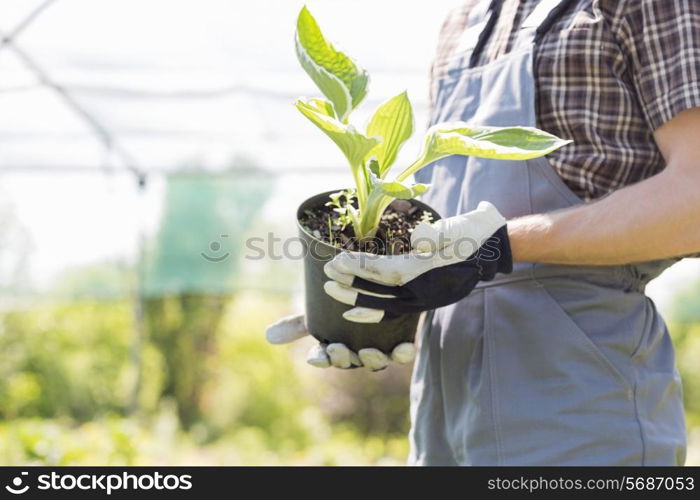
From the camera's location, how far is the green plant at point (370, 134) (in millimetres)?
979

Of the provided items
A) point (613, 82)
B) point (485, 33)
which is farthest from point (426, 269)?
point (485, 33)

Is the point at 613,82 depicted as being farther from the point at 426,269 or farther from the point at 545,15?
the point at 426,269

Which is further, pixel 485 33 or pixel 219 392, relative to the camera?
pixel 219 392

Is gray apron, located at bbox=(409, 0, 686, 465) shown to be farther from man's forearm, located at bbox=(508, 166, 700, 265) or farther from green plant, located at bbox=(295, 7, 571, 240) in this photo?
green plant, located at bbox=(295, 7, 571, 240)

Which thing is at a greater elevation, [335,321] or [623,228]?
[623,228]

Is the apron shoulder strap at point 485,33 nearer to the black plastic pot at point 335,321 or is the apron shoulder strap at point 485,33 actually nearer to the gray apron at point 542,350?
the gray apron at point 542,350

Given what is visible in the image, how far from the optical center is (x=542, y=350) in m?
1.14

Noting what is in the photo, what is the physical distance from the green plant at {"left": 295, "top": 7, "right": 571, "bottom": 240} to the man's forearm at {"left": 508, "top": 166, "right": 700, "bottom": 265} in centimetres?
15

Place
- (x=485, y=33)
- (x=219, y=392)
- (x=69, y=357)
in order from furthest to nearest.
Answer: (x=219, y=392)
(x=69, y=357)
(x=485, y=33)

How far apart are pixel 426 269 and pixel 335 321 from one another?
0.18m

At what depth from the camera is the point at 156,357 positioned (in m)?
6.57

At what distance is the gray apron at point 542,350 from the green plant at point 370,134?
180mm
